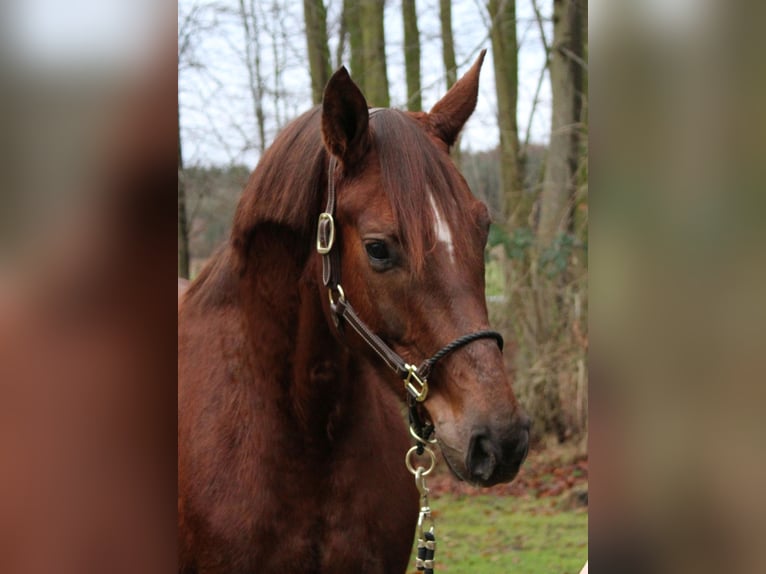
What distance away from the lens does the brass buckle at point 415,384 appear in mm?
2359

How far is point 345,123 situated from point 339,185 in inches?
7.7

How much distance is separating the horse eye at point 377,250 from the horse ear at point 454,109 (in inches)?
24.7

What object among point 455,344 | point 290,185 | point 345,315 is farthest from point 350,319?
point 290,185

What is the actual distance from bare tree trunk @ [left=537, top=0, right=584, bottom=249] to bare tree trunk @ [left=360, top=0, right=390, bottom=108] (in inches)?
74.1

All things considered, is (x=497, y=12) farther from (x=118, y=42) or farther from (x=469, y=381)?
(x=118, y=42)

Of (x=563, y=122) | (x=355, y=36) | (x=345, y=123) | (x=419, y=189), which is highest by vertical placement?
(x=355, y=36)

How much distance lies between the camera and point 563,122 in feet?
29.3

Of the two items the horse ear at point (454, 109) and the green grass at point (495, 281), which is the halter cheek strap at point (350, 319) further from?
the green grass at point (495, 281)

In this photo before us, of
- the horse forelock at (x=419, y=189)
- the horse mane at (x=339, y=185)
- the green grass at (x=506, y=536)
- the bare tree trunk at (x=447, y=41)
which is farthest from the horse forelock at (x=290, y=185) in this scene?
the bare tree trunk at (x=447, y=41)

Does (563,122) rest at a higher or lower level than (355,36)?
lower

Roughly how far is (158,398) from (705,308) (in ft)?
1.56

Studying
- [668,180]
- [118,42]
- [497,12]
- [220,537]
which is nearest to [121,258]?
[118,42]

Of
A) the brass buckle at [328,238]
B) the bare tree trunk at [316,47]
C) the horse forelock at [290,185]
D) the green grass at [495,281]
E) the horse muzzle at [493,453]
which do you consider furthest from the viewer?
the green grass at [495,281]

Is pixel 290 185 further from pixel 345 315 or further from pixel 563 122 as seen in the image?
pixel 563 122
